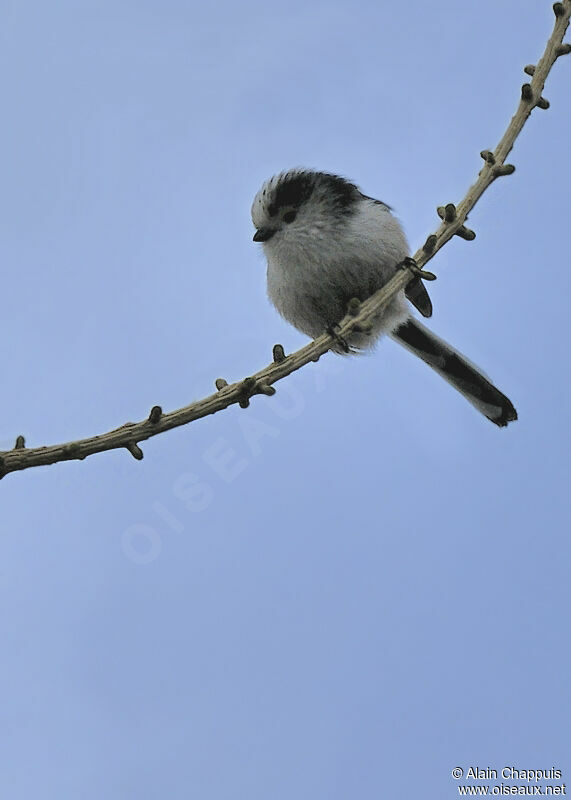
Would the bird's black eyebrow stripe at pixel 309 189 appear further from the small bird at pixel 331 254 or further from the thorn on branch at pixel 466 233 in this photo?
the thorn on branch at pixel 466 233

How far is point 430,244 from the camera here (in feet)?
8.67

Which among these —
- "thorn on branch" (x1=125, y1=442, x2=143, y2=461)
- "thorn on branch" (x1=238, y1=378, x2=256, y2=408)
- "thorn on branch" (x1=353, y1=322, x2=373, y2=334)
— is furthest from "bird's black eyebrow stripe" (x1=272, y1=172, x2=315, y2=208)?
"thorn on branch" (x1=125, y1=442, x2=143, y2=461)

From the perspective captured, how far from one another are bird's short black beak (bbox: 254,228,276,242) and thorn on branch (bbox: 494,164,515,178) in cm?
196

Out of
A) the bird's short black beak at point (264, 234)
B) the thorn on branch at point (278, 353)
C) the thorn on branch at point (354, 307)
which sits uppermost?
the bird's short black beak at point (264, 234)

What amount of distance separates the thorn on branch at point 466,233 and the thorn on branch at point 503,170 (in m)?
0.17

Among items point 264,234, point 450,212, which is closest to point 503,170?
point 450,212

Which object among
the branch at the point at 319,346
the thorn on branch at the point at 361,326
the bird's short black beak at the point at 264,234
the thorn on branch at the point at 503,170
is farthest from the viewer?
the bird's short black beak at the point at 264,234

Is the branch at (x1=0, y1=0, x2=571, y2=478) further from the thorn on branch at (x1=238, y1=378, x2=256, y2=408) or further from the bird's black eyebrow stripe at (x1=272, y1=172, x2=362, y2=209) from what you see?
the bird's black eyebrow stripe at (x1=272, y1=172, x2=362, y2=209)

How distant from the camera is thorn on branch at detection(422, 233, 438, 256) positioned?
263 centimetres

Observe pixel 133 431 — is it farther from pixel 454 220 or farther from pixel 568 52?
pixel 568 52

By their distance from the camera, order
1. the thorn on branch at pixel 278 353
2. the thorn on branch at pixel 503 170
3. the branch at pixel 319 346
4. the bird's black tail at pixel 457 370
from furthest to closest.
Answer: the bird's black tail at pixel 457 370
the thorn on branch at pixel 503 170
the thorn on branch at pixel 278 353
the branch at pixel 319 346

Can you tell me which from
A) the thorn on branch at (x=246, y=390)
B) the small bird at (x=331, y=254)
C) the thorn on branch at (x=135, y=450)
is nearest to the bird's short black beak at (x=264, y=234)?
the small bird at (x=331, y=254)

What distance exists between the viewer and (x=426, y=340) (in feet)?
16.1

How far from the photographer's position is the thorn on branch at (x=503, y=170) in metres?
2.51
